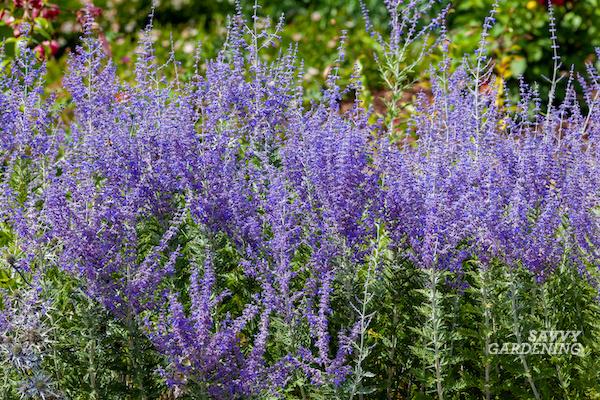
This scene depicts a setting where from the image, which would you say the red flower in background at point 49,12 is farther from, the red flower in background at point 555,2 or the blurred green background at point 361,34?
the red flower in background at point 555,2

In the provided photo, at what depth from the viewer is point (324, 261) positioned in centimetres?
381

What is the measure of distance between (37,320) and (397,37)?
2.59 meters

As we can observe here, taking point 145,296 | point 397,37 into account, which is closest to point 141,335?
point 145,296

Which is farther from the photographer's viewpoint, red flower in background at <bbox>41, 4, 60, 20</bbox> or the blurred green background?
the blurred green background

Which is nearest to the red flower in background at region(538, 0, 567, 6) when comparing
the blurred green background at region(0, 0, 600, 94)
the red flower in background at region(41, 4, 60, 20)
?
the blurred green background at region(0, 0, 600, 94)

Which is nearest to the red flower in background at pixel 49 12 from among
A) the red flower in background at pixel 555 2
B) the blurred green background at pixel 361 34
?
the blurred green background at pixel 361 34

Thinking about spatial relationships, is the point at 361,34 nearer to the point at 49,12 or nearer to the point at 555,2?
the point at 555,2

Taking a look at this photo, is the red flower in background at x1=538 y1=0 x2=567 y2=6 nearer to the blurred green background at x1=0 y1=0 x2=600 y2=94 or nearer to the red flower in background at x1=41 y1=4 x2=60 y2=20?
the blurred green background at x1=0 y1=0 x2=600 y2=94

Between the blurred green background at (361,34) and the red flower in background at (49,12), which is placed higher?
the red flower in background at (49,12)

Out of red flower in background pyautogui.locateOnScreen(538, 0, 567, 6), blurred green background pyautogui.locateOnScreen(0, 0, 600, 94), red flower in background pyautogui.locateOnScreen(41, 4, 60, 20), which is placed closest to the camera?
red flower in background pyautogui.locateOnScreen(41, 4, 60, 20)

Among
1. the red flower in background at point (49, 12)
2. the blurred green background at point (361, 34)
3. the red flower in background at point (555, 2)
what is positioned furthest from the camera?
the red flower in background at point (555, 2)

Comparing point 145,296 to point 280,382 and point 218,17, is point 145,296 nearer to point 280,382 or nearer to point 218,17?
point 280,382

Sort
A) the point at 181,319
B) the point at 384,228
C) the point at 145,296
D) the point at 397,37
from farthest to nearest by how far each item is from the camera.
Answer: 1. the point at 397,37
2. the point at 384,228
3. the point at 145,296
4. the point at 181,319

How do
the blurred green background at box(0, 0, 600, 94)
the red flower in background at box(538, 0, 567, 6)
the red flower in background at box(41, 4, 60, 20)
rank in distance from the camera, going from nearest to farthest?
the red flower in background at box(41, 4, 60, 20) < the blurred green background at box(0, 0, 600, 94) < the red flower in background at box(538, 0, 567, 6)
